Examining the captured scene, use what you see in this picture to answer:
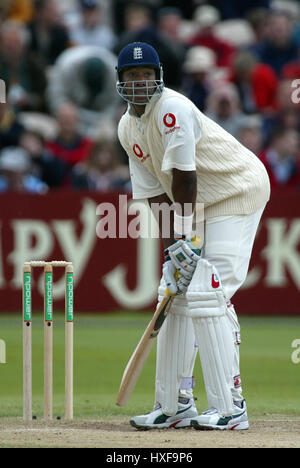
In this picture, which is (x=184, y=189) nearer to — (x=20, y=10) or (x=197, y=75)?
(x=197, y=75)

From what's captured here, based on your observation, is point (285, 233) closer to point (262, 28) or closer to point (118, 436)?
point (262, 28)

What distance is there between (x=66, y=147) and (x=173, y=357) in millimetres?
7286

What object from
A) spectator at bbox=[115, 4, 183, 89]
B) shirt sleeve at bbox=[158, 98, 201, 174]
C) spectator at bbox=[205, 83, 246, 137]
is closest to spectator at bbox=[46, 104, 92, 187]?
spectator at bbox=[115, 4, 183, 89]

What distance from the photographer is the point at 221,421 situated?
5.83 meters

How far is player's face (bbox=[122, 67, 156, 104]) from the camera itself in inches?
229

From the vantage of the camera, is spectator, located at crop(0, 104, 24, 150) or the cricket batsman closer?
the cricket batsman

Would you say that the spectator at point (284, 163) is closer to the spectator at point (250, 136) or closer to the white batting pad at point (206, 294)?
the spectator at point (250, 136)

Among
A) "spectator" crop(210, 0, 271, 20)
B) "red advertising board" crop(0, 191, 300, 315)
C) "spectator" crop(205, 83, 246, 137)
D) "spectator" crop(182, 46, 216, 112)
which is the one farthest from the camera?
"spectator" crop(210, 0, 271, 20)

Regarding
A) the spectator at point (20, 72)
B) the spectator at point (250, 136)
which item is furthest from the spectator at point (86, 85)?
the spectator at point (250, 136)

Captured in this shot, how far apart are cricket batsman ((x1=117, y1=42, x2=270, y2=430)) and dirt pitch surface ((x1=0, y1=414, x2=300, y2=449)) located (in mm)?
179

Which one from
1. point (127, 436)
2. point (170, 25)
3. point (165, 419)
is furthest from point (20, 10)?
point (127, 436)

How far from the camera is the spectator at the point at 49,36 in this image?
1454cm

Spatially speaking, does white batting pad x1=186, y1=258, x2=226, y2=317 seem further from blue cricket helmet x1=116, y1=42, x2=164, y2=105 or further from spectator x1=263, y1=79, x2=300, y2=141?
spectator x1=263, y1=79, x2=300, y2=141

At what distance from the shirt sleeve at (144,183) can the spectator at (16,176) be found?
6.00 metres
